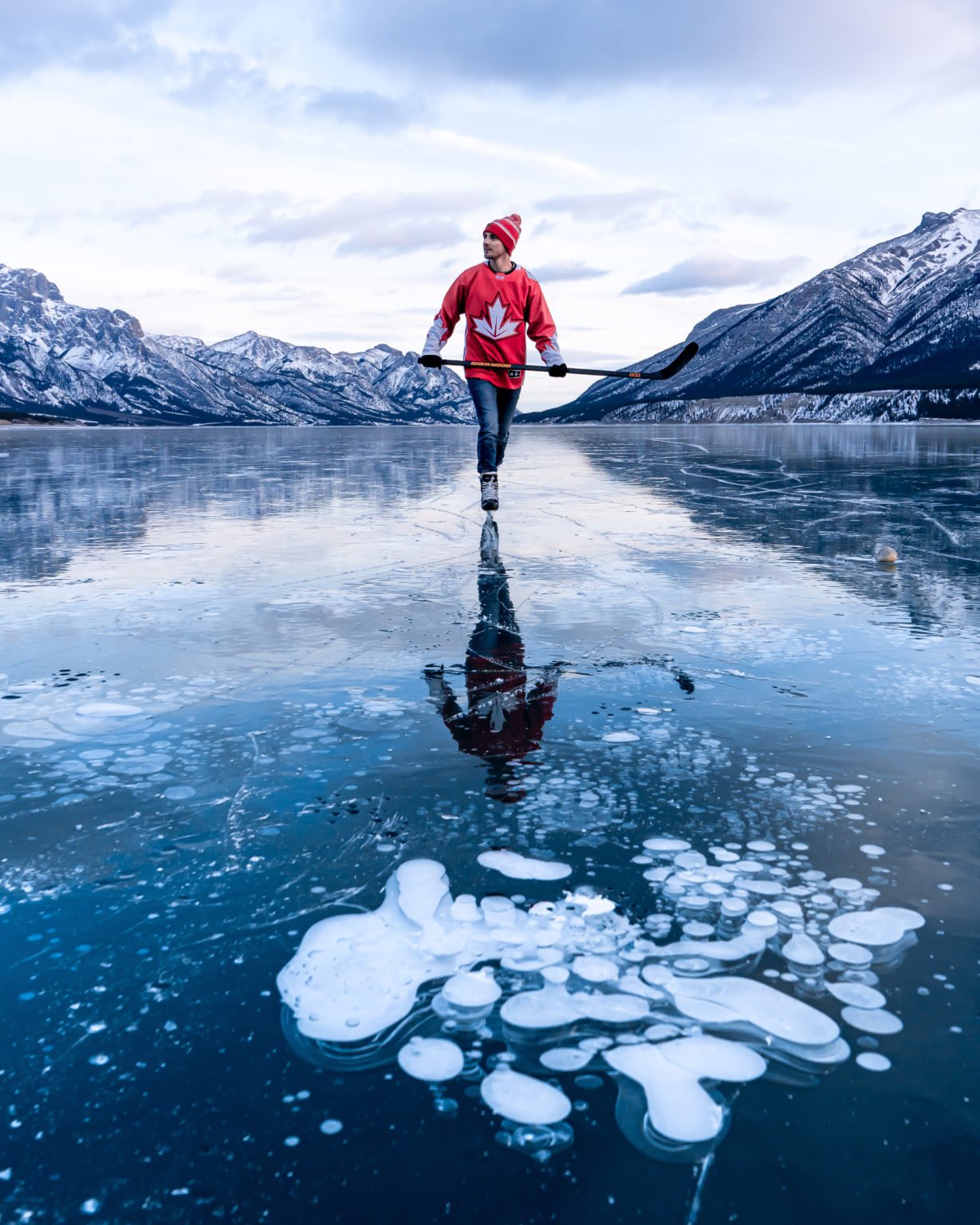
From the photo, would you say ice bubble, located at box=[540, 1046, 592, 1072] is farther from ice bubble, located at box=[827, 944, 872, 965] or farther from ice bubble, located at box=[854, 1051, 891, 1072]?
ice bubble, located at box=[827, 944, 872, 965]

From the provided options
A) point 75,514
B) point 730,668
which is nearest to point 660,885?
point 730,668

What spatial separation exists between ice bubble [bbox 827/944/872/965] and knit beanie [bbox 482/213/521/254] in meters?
8.47

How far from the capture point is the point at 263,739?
339cm

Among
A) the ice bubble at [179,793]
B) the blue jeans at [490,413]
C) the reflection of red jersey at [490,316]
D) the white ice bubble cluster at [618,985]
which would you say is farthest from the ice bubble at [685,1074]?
→ the reflection of red jersey at [490,316]

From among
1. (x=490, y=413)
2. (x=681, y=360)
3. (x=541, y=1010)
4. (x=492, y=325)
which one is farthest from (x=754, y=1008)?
(x=681, y=360)

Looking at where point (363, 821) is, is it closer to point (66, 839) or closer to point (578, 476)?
point (66, 839)

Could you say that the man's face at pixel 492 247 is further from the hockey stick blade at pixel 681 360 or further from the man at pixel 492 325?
the hockey stick blade at pixel 681 360

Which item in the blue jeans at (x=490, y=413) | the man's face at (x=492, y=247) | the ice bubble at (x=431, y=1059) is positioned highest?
the man's face at (x=492, y=247)

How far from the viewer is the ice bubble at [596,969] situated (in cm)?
196

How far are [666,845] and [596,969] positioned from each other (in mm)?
603

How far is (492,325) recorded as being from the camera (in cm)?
946

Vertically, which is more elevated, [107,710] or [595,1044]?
[107,710]

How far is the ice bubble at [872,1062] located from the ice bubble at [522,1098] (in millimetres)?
564

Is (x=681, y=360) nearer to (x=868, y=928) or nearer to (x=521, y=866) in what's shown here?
(x=521, y=866)
